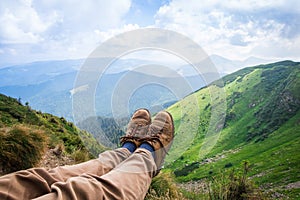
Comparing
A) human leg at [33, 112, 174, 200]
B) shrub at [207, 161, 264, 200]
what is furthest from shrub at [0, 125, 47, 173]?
shrub at [207, 161, 264, 200]

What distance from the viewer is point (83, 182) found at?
85.4 inches

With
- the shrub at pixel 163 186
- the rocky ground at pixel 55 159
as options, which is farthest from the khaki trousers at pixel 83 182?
the rocky ground at pixel 55 159

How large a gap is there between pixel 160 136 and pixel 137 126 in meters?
0.58

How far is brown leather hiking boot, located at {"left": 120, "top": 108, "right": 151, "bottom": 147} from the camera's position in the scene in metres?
4.01

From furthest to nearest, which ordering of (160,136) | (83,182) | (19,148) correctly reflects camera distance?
(19,148) < (160,136) < (83,182)

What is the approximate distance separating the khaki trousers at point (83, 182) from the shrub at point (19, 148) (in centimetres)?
175

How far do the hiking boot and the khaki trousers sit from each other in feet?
1.63

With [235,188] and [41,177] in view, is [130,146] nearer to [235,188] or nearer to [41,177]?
[235,188]

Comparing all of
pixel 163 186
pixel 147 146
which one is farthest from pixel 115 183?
pixel 163 186

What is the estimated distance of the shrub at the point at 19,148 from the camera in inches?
161

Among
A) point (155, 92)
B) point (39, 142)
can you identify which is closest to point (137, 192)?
point (155, 92)

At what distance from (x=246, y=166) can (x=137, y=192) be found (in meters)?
1.74

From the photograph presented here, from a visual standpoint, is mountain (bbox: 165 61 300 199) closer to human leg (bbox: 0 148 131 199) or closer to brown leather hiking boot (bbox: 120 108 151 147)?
brown leather hiking boot (bbox: 120 108 151 147)

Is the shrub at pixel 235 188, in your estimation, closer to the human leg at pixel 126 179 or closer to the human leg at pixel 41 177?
the human leg at pixel 126 179
